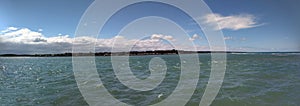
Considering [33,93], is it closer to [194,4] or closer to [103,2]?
[103,2]

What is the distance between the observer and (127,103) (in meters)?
11.6

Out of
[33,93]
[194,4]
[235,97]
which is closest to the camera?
[194,4]

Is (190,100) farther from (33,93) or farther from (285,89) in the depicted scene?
(33,93)

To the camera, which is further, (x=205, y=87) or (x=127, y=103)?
(x=205, y=87)

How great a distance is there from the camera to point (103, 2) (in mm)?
8367

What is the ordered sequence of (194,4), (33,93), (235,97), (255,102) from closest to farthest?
(194,4) < (255,102) < (235,97) < (33,93)

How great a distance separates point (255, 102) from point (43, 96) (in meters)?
10.7

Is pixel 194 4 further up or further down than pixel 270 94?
further up

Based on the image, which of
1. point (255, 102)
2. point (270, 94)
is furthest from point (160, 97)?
point (270, 94)

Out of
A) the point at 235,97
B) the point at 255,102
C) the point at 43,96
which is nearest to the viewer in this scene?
the point at 255,102

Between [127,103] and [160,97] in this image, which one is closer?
[127,103]

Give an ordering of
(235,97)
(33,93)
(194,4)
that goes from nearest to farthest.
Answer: (194,4), (235,97), (33,93)

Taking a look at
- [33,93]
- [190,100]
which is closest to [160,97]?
[190,100]

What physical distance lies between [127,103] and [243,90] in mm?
6604
